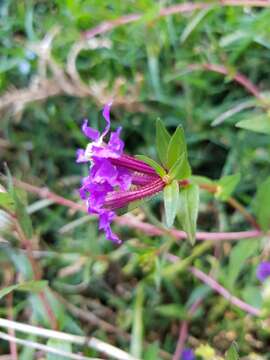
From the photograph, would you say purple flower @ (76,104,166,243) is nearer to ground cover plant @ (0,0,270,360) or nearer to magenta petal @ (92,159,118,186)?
magenta petal @ (92,159,118,186)

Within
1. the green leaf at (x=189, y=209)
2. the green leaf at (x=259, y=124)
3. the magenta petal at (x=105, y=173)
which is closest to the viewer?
the magenta petal at (x=105, y=173)

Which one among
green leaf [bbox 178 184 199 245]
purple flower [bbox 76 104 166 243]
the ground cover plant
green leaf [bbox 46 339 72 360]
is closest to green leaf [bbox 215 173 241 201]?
the ground cover plant

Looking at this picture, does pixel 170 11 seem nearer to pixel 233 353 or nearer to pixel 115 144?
pixel 115 144

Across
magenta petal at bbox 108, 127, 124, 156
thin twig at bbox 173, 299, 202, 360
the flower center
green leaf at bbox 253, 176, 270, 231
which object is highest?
magenta petal at bbox 108, 127, 124, 156

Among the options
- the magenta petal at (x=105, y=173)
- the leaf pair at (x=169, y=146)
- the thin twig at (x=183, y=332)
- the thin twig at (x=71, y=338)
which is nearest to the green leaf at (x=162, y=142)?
the leaf pair at (x=169, y=146)

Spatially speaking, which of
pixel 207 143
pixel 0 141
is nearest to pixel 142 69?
pixel 207 143

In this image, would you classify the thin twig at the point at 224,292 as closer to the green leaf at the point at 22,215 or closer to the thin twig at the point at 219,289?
the thin twig at the point at 219,289

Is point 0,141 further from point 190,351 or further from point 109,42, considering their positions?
point 190,351
